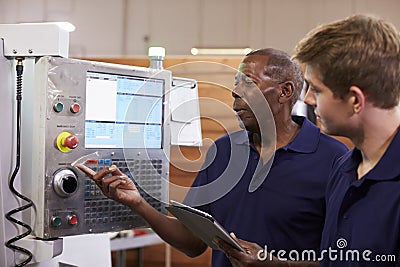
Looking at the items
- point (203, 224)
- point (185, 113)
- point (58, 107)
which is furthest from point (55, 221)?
point (185, 113)

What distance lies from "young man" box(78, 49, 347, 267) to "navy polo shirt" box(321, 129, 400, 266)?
23 centimetres

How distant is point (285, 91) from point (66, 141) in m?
0.58

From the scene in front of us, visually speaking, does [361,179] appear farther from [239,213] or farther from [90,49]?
[90,49]

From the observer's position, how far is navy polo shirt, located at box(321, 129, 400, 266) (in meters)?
1.11

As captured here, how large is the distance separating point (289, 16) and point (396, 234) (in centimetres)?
395

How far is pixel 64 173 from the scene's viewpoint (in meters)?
1.48

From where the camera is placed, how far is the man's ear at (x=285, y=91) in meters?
1.57

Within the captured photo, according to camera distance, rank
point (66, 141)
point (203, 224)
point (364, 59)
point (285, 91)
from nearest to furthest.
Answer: point (364, 59)
point (203, 224)
point (66, 141)
point (285, 91)

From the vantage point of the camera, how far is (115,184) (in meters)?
1.54

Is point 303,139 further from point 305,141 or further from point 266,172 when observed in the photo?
point 266,172

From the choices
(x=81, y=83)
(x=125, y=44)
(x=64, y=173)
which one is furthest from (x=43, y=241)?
(x=125, y=44)

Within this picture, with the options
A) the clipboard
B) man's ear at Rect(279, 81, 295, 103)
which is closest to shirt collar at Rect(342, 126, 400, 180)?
the clipboard

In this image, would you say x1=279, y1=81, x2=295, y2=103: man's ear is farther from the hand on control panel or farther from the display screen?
the hand on control panel
